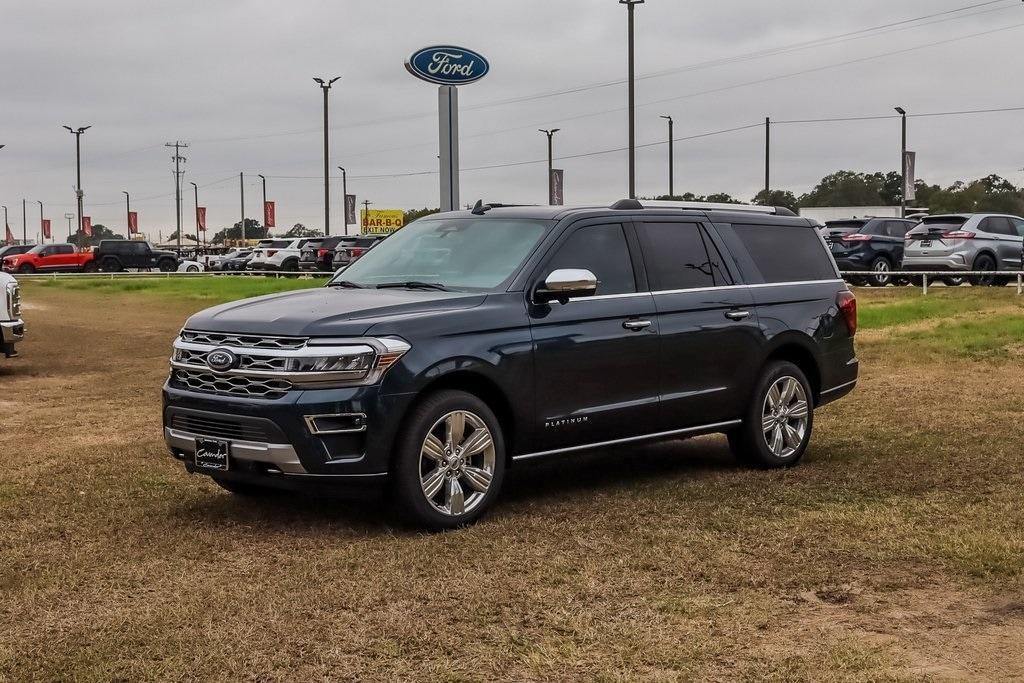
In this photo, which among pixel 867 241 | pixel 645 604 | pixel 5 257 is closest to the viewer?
pixel 645 604

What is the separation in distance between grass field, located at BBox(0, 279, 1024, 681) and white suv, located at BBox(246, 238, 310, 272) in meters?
40.1

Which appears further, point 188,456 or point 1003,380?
point 1003,380

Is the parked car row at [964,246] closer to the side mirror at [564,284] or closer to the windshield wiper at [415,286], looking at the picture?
the side mirror at [564,284]

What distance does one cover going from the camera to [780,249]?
9.20m

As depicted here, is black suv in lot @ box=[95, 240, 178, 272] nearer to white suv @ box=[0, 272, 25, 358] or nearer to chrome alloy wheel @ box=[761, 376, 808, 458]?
white suv @ box=[0, 272, 25, 358]

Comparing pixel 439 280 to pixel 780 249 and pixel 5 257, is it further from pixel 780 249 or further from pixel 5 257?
pixel 5 257

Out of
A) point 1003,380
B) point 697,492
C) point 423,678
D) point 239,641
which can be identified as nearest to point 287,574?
point 239,641

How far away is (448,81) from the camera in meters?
17.2

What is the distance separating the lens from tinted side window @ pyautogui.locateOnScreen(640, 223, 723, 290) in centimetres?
811

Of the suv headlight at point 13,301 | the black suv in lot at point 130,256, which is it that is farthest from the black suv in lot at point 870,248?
the black suv in lot at point 130,256

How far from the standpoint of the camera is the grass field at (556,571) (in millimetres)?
4742

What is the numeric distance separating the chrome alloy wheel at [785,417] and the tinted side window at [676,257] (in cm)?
92

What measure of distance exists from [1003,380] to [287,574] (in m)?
9.87

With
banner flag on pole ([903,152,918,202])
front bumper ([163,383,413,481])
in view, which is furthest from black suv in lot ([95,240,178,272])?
front bumper ([163,383,413,481])
